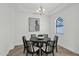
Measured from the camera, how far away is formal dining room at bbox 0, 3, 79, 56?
1.81 metres

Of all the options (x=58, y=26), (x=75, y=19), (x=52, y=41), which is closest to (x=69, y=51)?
(x=52, y=41)

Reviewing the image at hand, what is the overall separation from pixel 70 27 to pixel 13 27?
1.21 meters

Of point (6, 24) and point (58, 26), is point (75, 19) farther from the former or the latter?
point (6, 24)

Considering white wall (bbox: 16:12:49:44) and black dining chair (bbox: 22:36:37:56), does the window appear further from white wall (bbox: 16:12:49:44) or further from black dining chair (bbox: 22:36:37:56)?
black dining chair (bbox: 22:36:37:56)

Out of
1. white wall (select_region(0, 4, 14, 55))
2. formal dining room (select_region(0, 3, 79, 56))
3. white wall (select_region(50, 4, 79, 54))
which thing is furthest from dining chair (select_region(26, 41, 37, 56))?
white wall (select_region(50, 4, 79, 54))

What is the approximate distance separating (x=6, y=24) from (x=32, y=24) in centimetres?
53

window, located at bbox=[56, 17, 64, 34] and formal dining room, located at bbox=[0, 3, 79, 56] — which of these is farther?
window, located at bbox=[56, 17, 64, 34]

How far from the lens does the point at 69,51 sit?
184 cm

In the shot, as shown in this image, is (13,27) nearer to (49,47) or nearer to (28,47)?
(28,47)

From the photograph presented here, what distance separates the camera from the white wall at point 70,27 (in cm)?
189

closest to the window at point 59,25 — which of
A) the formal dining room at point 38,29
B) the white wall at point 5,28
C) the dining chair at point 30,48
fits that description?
the formal dining room at point 38,29

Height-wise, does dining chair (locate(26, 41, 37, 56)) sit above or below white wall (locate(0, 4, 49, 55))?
below

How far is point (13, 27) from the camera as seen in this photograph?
6.03 feet

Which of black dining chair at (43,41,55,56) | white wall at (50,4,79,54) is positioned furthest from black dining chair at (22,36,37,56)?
white wall at (50,4,79,54)
